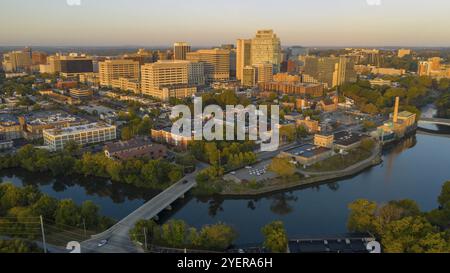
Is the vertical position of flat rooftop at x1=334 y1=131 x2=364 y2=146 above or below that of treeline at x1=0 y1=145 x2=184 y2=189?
above

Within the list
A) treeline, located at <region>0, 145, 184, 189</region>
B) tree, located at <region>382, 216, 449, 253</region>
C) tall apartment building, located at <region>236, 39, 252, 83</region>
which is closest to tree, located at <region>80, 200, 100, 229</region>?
treeline, located at <region>0, 145, 184, 189</region>

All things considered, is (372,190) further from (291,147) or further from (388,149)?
(388,149)

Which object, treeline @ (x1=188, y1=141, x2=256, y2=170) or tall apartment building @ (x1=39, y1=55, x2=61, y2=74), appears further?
tall apartment building @ (x1=39, y1=55, x2=61, y2=74)

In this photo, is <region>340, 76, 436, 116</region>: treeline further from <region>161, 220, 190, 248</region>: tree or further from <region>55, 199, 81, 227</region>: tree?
<region>55, 199, 81, 227</region>: tree

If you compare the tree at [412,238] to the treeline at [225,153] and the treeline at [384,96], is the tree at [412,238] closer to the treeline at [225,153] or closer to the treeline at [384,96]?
the treeline at [225,153]
